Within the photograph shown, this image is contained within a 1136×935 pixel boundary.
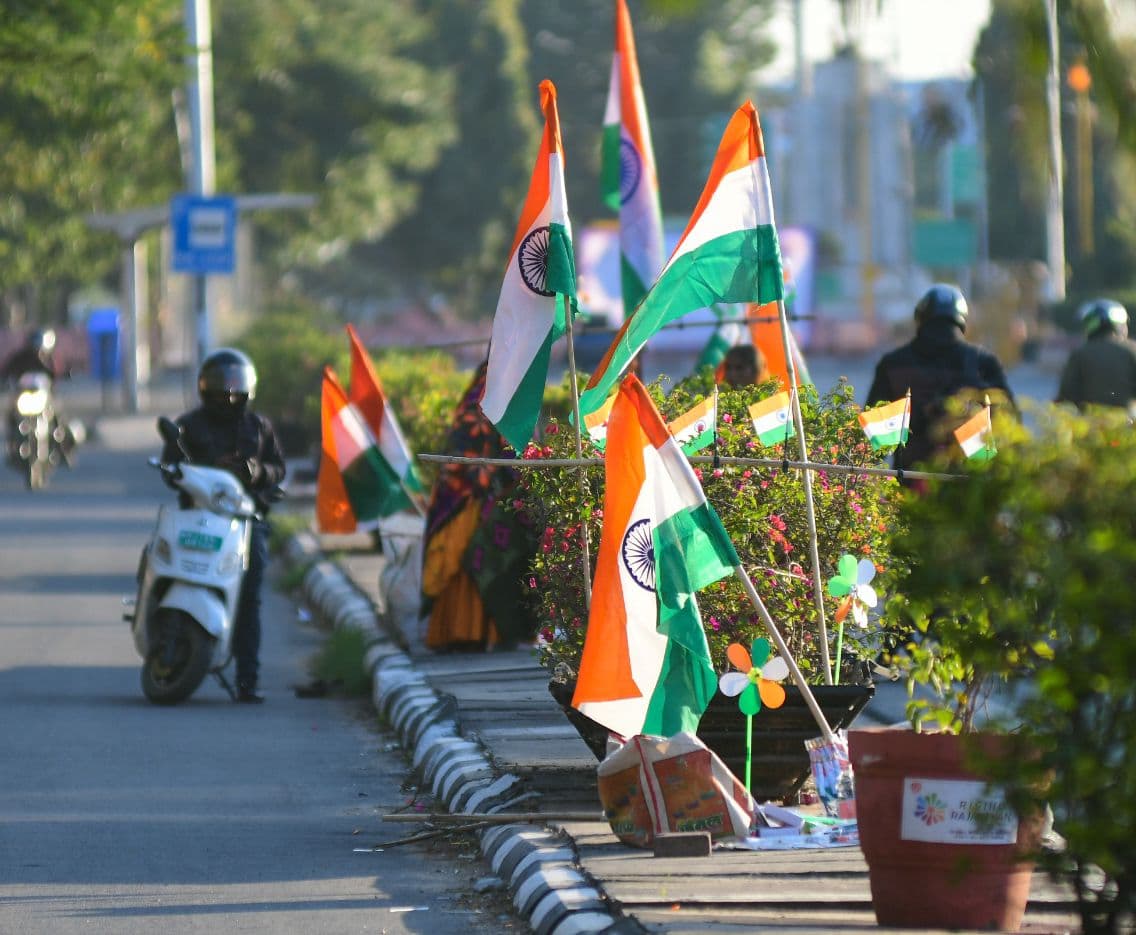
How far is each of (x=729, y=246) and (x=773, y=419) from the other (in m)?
0.60

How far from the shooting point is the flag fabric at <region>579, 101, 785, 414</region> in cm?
720

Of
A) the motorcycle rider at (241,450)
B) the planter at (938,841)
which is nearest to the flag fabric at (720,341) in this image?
the motorcycle rider at (241,450)

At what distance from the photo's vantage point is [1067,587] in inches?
175

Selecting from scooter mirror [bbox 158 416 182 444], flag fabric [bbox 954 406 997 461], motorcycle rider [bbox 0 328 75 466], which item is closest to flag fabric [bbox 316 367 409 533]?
scooter mirror [bbox 158 416 182 444]

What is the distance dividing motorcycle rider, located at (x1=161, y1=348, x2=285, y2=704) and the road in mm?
295

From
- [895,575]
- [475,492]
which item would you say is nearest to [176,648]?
[475,492]

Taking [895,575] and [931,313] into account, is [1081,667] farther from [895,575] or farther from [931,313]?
[931,313]

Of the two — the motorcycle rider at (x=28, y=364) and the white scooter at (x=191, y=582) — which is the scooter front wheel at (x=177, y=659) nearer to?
the white scooter at (x=191, y=582)

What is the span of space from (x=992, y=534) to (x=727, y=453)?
290 centimetres

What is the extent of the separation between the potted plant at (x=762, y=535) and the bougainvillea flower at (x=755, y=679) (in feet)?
0.86

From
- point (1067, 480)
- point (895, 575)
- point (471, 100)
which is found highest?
point (471, 100)

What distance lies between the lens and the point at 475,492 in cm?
1139

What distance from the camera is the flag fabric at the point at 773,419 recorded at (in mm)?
7434

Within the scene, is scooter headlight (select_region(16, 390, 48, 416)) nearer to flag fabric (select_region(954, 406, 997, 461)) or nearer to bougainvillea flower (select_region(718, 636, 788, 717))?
bougainvillea flower (select_region(718, 636, 788, 717))
